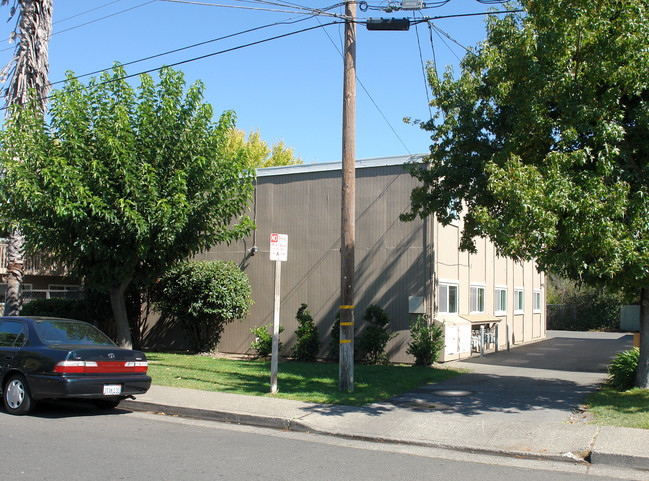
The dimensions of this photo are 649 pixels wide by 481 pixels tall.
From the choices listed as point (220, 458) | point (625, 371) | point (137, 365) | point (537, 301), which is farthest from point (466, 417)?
point (537, 301)

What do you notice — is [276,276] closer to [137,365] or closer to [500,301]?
[137,365]

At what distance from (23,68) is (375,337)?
13.3 meters

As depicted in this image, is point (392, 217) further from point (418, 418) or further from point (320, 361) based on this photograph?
point (418, 418)

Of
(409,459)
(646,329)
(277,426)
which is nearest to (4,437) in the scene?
(277,426)

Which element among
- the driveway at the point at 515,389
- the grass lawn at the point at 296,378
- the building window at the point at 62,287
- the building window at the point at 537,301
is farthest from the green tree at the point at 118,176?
the building window at the point at 537,301

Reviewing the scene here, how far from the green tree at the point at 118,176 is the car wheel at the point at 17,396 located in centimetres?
438

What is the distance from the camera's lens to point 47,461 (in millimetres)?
6691

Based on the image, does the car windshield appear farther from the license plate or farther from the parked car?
the license plate

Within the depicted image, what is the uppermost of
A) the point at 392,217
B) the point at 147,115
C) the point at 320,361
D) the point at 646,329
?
the point at 147,115

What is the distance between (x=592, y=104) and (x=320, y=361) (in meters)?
11.4

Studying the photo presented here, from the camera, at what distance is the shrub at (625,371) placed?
1218cm

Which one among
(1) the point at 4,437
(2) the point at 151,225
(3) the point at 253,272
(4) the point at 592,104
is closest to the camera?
(1) the point at 4,437

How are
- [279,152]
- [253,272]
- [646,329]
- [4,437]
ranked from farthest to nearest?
[279,152], [253,272], [646,329], [4,437]

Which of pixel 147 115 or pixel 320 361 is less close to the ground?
pixel 147 115
